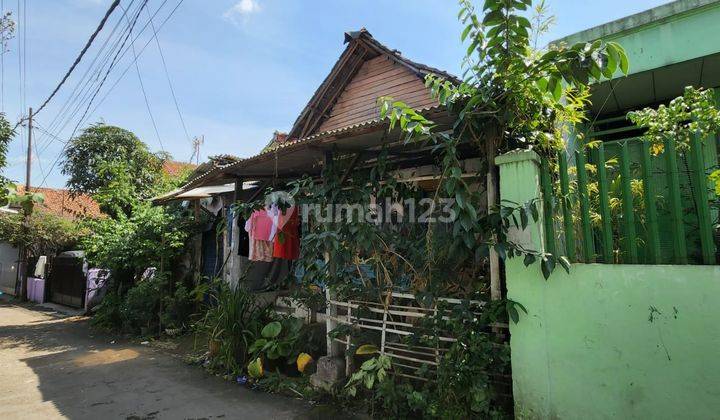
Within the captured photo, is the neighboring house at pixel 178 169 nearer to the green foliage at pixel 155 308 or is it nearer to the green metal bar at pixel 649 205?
the green foliage at pixel 155 308

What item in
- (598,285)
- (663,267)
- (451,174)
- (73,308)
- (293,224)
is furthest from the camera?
(73,308)

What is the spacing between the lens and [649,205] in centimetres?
309

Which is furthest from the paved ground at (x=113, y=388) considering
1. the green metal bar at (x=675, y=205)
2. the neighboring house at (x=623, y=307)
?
the green metal bar at (x=675, y=205)

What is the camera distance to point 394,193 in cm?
485

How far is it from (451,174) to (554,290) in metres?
1.24

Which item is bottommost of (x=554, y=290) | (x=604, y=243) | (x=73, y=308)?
(x=73, y=308)

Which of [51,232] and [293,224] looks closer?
[293,224]

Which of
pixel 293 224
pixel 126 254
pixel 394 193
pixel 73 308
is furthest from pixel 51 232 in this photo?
pixel 394 193

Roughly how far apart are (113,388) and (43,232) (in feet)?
42.7

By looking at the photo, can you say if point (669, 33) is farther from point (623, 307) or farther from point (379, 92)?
point (379, 92)

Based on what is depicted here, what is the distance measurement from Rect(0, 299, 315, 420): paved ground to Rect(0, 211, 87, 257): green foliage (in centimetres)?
791

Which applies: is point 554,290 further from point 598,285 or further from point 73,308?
point 73,308

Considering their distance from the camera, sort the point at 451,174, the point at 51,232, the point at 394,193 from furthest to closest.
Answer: the point at 51,232
the point at 394,193
the point at 451,174

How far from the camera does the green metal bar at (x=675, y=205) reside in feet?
9.66
